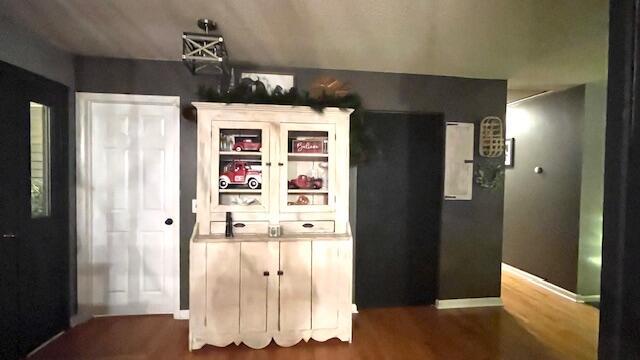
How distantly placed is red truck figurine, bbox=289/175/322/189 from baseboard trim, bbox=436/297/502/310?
71.2 inches

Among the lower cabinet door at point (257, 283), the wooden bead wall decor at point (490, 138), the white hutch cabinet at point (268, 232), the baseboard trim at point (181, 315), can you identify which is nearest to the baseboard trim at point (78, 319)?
the baseboard trim at point (181, 315)

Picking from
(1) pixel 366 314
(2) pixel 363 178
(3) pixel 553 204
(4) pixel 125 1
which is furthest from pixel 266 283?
(3) pixel 553 204

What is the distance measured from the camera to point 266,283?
2.35m

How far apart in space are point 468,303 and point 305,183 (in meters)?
2.14

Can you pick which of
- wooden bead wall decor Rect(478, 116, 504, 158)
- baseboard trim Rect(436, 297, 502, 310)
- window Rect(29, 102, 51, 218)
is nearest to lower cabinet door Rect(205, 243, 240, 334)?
window Rect(29, 102, 51, 218)

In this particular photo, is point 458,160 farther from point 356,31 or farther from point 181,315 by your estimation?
point 181,315

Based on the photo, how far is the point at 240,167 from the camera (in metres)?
2.51

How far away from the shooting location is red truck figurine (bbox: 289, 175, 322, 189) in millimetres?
2586

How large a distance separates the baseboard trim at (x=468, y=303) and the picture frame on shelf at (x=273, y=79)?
8.63ft

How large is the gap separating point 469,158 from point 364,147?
44.8 inches

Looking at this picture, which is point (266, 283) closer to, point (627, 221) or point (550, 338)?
point (627, 221)

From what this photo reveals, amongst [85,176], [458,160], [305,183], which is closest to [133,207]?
[85,176]

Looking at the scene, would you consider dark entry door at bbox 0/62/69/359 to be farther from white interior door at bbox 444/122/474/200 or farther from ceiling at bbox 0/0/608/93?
white interior door at bbox 444/122/474/200

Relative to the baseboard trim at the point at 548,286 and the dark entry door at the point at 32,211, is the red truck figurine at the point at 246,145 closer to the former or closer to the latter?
the dark entry door at the point at 32,211
